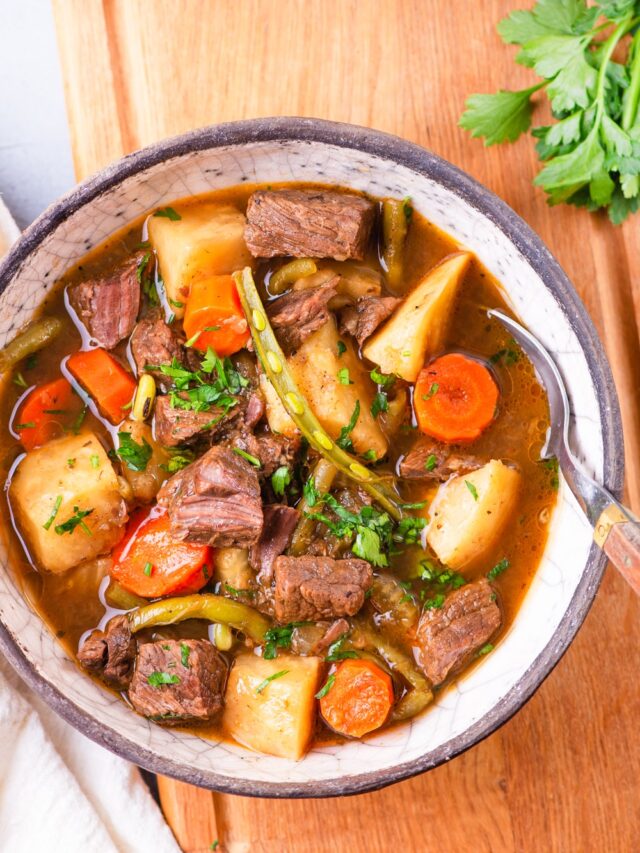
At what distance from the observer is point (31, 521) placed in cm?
275

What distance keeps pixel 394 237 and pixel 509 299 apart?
1.42 ft

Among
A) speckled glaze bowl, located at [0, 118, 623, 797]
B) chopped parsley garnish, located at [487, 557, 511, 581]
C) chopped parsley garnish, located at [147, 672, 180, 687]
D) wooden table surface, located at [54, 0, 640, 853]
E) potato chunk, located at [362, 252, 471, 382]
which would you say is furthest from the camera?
wooden table surface, located at [54, 0, 640, 853]

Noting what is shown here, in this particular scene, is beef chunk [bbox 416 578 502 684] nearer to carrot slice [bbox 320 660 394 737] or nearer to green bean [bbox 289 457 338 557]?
carrot slice [bbox 320 660 394 737]

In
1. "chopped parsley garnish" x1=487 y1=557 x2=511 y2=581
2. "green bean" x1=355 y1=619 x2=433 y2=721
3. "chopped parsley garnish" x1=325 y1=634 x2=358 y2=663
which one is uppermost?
"chopped parsley garnish" x1=487 y1=557 x2=511 y2=581

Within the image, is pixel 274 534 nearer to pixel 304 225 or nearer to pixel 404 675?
pixel 404 675

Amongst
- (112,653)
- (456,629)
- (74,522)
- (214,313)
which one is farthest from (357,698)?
(214,313)

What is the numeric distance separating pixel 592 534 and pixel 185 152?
166 cm

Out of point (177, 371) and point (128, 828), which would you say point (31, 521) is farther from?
point (128, 828)

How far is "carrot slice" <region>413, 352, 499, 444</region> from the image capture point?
2.78m

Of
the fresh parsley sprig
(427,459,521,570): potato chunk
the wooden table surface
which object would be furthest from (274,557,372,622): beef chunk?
the fresh parsley sprig

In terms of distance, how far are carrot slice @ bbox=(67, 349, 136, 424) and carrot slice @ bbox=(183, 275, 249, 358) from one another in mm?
271

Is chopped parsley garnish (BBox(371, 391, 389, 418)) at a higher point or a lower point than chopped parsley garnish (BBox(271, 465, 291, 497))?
higher

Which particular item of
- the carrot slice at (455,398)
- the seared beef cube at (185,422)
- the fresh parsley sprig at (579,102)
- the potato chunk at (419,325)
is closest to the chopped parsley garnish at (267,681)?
the seared beef cube at (185,422)

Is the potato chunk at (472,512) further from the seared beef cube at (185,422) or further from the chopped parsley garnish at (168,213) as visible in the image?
the chopped parsley garnish at (168,213)
